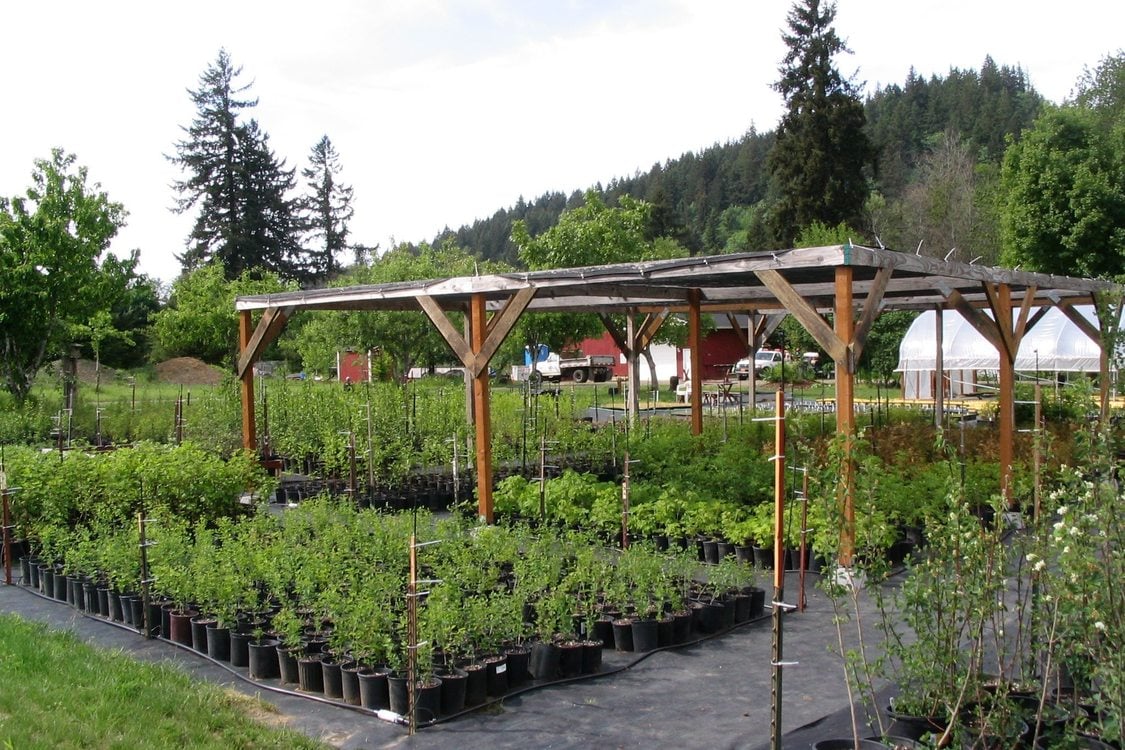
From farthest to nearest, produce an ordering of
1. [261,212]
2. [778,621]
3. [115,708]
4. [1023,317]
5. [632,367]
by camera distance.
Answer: [261,212], [632,367], [1023,317], [115,708], [778,621]

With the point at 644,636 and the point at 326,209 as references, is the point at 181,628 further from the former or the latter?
the point at 326,209

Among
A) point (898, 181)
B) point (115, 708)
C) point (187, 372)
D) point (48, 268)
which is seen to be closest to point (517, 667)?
point (115, 708)

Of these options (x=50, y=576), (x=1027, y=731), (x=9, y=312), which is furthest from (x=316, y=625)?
(x=9, y=312)

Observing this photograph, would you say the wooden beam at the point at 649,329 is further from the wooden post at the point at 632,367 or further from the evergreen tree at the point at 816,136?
the evergreen tree at the point at 816,136

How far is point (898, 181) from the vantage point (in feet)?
208

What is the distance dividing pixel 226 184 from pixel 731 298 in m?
38.3

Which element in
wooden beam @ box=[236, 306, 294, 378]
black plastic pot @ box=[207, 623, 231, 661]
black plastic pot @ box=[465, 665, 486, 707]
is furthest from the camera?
wooden beam @ box=[236, 306, 294, 378]

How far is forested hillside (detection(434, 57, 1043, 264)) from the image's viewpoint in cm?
4172

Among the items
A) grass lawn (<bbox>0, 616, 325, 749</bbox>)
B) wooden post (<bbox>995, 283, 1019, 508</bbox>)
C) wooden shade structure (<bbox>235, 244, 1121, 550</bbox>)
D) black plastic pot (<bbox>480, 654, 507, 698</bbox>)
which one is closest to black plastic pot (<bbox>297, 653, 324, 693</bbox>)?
grass lawn (<bbox>0, 616, 325, 749</bbox>)

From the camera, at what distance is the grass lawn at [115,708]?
4.30m

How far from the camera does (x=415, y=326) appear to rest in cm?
2192

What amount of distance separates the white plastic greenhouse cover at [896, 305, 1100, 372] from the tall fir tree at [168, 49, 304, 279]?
1267 inches

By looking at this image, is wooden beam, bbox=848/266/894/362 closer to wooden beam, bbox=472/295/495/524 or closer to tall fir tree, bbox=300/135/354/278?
wooden beam, bbox=472/295/495/524

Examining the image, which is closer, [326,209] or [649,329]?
[649,329]
